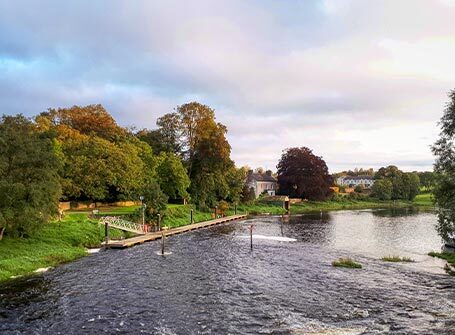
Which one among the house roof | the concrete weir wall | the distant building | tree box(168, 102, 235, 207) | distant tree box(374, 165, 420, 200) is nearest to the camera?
the concrete weir wall

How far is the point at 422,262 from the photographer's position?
37438 mm

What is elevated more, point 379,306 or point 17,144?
point 17,144

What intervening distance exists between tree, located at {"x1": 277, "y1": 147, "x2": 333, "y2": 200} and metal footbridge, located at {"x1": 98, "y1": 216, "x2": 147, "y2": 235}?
7441 centimetres

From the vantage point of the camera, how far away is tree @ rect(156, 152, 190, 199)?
256ft

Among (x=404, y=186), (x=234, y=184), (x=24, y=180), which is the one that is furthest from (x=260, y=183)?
(x=24, y=180)

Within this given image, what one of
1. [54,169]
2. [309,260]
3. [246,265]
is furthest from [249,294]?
[54,169]

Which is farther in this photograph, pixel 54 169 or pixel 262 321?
pixel 54 169

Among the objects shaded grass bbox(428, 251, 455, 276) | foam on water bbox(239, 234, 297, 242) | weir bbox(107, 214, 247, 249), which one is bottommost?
shaded grass bbox(428, 251, 455, 276)

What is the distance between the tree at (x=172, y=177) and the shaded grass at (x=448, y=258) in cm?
4543

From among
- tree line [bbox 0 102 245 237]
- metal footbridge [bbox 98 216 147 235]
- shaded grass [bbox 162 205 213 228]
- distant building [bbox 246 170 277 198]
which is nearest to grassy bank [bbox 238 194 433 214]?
tree line [bbox 0 102 245 237]

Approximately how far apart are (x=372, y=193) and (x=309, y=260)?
118m

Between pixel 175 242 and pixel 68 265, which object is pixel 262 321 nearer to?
pixel 68 265

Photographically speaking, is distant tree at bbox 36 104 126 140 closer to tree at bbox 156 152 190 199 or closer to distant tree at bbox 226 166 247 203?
tree at bbox 156 152 190 199

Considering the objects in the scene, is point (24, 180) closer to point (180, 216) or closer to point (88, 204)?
point (88, 204)
